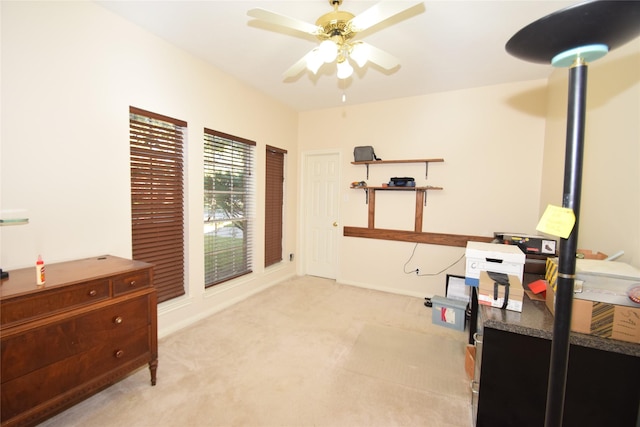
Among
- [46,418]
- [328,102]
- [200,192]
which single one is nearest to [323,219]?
[328,102]

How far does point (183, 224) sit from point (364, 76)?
255 cm

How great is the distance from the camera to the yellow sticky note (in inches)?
31.7

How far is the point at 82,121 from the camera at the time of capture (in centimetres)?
200

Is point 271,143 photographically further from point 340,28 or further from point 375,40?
point 340,28

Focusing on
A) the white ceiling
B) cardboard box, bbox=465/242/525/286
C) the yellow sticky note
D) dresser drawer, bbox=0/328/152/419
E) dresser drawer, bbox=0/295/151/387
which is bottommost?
dresser drawer, bbox=0/328/152/419

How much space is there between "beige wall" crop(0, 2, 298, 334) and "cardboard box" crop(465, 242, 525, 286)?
8.35ft

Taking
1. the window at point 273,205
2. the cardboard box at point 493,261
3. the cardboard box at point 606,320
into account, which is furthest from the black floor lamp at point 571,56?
the window at point 273,205

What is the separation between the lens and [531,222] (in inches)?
129

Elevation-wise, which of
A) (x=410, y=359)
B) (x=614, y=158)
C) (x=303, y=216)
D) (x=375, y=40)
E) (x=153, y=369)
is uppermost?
(x=375, y=40)

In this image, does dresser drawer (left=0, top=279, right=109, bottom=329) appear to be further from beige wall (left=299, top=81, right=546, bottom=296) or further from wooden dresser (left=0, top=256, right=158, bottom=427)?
beige wall (left=299, top=81, right=546, bottom=296)

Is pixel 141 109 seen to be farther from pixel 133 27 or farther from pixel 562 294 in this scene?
pixel 562 294

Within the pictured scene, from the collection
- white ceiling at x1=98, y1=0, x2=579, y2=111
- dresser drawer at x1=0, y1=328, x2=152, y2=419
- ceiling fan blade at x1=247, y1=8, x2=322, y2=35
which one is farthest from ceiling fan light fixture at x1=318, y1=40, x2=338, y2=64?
dresser drawer at x1=0, y1=328, x2=152, y2=419

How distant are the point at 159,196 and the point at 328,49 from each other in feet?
6.48

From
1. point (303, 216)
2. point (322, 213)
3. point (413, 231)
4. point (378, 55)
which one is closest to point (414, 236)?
point (413, 231)
